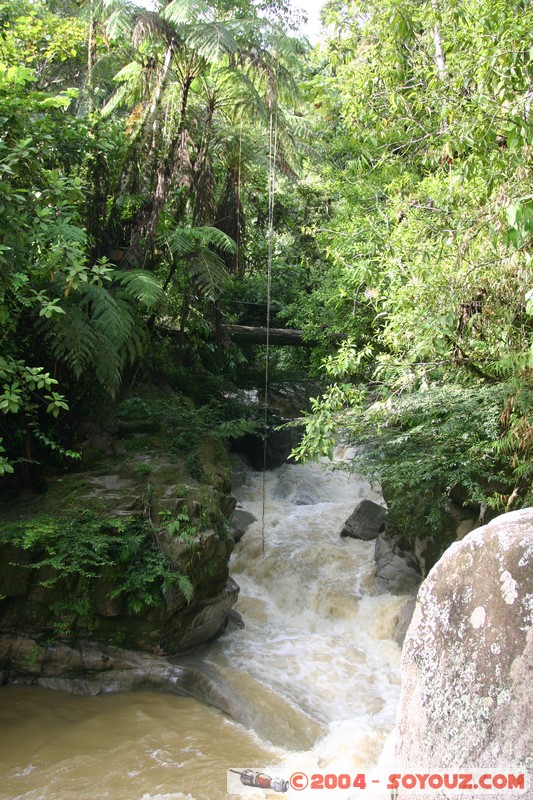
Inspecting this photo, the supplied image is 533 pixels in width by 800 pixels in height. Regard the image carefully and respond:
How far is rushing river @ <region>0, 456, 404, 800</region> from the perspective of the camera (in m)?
4.91

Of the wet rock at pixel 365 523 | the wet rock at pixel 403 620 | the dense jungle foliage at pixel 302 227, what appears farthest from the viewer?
the wet rock at pixel 365 523

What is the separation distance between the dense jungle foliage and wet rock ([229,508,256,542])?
2.50 m

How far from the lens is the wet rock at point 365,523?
31.2ft

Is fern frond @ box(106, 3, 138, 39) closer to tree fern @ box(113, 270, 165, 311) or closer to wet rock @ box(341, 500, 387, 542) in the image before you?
tree fern @ box(113, 270, 165, 311)

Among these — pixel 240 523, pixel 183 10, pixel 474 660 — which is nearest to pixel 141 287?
pixel 183 10

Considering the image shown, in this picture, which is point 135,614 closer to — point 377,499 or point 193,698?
point 193,698

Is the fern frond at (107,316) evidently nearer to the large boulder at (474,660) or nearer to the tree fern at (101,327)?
the tree fern at (101,327)

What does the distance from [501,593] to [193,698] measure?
4405 millimetres

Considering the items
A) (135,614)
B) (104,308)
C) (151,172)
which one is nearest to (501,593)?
(135,614)

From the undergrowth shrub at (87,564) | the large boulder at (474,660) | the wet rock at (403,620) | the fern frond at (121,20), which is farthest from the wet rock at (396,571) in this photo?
the fern frond at (121,20)

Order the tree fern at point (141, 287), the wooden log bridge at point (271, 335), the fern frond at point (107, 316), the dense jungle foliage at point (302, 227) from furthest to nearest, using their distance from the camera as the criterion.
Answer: the wooden log bridge at point (271, 335) < the tree fern at point (141, 287) < the fern frond at point (107, 316) < the dense jungle foliage at point (302, 227)

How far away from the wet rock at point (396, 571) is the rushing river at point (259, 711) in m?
0.20

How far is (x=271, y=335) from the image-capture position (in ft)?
39.0

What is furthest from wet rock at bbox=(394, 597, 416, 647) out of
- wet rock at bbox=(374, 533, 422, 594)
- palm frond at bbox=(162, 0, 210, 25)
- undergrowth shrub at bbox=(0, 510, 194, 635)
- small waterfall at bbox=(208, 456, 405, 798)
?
palm frond at bbox=(162, 0, 210, 25)
